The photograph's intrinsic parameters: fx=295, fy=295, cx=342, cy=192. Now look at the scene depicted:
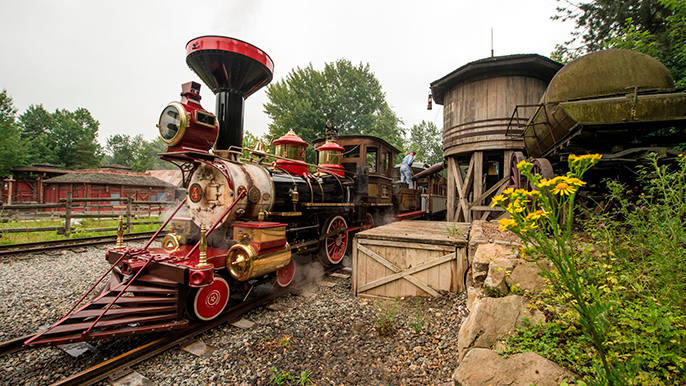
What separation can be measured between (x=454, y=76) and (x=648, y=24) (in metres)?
4.15

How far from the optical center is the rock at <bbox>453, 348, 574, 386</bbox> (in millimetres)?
1686

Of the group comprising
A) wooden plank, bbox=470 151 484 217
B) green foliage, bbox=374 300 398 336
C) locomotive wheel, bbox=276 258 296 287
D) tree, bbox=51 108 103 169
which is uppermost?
tree, bbox=51 108 103 169

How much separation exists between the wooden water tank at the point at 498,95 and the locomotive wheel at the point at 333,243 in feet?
13.3

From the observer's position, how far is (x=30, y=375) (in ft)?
8.90

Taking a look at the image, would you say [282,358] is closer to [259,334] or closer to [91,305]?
[259,334]

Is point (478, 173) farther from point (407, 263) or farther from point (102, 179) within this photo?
point (102, 179)

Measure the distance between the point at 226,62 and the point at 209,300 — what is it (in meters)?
3.97

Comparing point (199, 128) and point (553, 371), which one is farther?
point (199, 128)

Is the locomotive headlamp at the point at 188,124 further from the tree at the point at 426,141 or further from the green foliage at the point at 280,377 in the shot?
the tree at the point at 426,141

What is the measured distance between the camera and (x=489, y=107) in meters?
7.65

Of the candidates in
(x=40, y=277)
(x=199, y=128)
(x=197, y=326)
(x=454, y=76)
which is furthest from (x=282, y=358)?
(x=454, y=76)

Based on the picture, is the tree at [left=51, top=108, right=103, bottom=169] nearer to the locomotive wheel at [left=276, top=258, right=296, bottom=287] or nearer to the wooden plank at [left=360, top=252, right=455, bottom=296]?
the locomotive wheel at [left=276, top=258, right=296, bottom=287]

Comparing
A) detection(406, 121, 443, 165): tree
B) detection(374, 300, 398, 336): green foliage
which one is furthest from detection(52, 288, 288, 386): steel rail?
detection(406, 121, 443, 165): tree

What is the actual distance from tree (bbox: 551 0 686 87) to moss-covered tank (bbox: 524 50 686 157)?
2495mm
